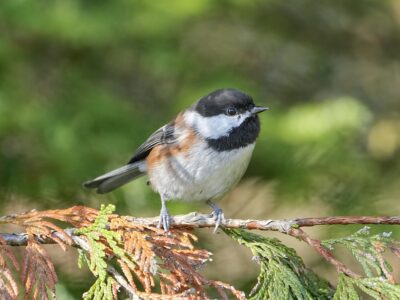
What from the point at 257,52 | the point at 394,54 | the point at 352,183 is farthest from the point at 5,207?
the point at 394,54

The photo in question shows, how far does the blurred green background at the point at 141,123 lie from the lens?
10.9 feet

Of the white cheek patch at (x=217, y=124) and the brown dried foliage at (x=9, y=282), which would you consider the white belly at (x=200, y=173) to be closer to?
the white cheek patch at (x=217, y=124)

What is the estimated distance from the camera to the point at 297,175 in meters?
3.46

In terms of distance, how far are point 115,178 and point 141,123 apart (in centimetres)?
41

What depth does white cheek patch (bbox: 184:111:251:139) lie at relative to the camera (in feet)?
11.0

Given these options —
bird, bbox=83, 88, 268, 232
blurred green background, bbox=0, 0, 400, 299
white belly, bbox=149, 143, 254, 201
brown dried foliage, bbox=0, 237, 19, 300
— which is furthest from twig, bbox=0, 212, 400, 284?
white belly, bbox=149, 143, 254, 201

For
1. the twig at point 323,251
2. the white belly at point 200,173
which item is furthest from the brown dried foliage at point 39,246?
the white belly at point 200,173

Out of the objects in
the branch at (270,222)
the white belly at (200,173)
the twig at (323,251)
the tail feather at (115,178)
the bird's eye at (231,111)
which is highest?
the bird's eye at (231,111)

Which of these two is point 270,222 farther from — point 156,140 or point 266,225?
point 156,140

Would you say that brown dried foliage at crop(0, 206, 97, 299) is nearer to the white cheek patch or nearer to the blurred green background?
the blurred green background

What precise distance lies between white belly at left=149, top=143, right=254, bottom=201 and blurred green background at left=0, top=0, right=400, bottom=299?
158 millimetres

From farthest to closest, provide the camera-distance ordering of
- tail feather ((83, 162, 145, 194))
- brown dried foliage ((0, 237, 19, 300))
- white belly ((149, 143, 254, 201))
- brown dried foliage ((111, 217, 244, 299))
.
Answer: tail feather ((83, 162, 145, 194)) < white belly ((149, 143, 254, 201)) < brown dried foliage ((111, 217, 244, 299)) < brown dried foliage ((0, 237, 19, 300))

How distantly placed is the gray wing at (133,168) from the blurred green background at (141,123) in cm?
6

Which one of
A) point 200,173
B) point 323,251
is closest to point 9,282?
point 323,251
